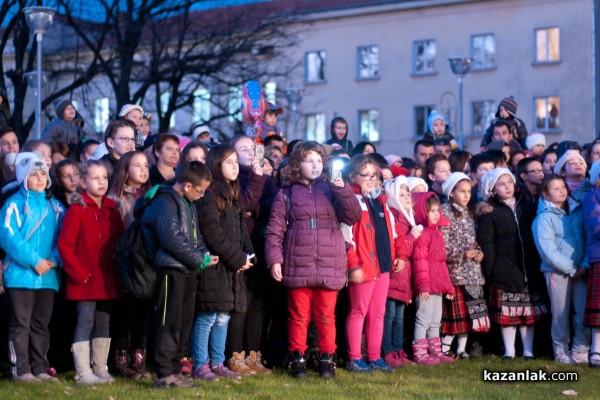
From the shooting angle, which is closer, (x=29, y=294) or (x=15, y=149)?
(x=29, y=294)

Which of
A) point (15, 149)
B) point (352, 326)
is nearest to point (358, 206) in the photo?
point (352, 326)

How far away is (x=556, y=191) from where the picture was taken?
11062 mm

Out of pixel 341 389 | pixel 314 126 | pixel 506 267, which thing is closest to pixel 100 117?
pixel 314 126

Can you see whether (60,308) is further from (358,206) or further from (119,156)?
(358,206)

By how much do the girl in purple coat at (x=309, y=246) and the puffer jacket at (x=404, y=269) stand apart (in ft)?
3.77

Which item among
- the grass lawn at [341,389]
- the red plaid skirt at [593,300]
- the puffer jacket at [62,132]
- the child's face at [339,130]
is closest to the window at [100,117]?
the child's face at [339,130]

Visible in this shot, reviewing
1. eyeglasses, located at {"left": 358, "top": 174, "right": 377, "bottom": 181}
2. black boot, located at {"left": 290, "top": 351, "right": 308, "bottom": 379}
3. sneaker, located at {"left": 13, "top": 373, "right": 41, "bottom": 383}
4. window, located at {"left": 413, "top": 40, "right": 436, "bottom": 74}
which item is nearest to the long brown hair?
eyeglasses, located at {"left": 358, "top": 174, "right": 377, "bottom": 181}

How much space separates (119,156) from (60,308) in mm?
1491

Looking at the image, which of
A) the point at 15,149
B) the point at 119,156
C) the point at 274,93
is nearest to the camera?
the point at 119,156

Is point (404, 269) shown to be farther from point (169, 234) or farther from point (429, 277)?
point (169, 234)

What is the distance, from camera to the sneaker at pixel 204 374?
9.11 m

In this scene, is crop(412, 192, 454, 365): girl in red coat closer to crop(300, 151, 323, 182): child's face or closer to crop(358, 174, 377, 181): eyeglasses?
crop(358, 174, 377, 181): eyeglasses

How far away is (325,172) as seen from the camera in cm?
984

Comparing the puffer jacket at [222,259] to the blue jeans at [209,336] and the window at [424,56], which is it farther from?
the window at [424,56]
